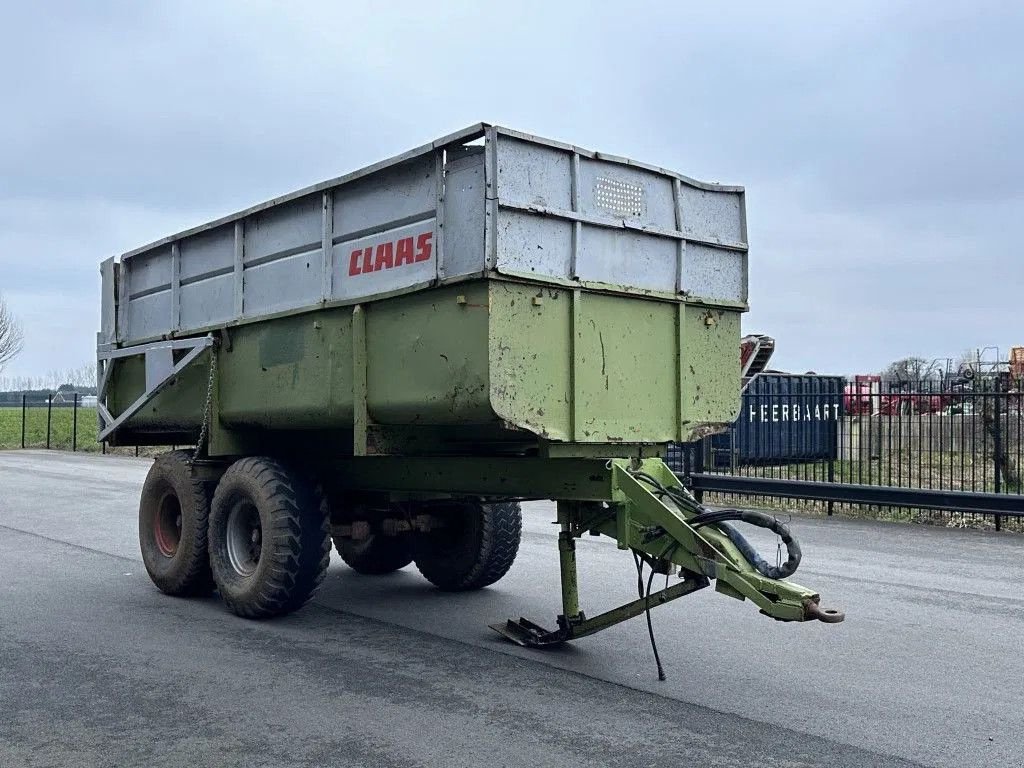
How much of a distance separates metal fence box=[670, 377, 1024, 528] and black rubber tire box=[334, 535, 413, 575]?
691 cm

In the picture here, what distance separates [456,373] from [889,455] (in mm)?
10360

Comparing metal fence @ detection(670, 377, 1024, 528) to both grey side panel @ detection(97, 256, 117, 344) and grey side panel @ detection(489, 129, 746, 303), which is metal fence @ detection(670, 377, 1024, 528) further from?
grey side panel @ detection(97, 256, 117, 344)

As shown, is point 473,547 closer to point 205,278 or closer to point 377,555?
point 377,555

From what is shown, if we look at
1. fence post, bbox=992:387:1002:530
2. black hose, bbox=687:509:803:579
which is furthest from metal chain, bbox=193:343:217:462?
fence post, bbox=992:387:1002:530

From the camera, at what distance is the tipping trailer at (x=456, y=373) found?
554 centimetres

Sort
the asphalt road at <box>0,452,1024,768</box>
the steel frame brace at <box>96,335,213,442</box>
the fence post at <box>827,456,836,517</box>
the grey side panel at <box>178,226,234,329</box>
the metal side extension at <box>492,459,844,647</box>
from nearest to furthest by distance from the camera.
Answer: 1. the asphalt road at <box>0,452,1024,768</box>
2. the metal side extension at <box>492,459,844,647</box>
3. the grey side panel at <box>178,226,234,329</box>
4. the steel frame brace at <box>96,335,213,442</box>
5. the fence post at <box>827,456,836,517</box>

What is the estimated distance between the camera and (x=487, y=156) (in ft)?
17.9

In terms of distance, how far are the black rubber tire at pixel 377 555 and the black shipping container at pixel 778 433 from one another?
7578mm

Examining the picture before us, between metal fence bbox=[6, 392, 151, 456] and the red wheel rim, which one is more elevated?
metal fence bbox=[6, 392, 151, 456]

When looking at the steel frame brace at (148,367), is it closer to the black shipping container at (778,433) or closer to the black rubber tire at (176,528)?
the black rubber tire at (176,528)

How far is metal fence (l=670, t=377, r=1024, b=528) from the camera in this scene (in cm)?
1292

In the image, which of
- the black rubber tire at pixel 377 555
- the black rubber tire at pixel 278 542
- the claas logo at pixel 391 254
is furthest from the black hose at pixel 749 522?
the black rubber tire at pixel 377 555

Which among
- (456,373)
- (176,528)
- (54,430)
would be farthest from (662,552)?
(54,430)

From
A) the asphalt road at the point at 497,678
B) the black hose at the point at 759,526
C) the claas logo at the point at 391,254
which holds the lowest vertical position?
the asphalt road at the point at 497,678
